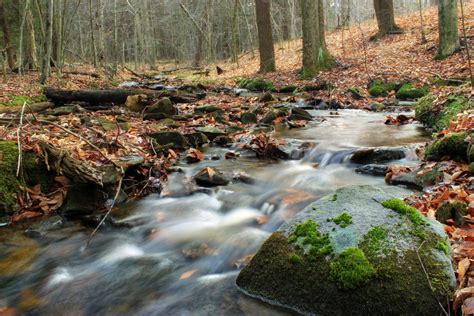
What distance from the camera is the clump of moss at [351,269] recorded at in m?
2.58

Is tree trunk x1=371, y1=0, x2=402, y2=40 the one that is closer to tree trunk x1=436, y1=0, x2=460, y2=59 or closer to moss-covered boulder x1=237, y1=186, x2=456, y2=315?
tree trunk x1=436, y1=0, x2=460, y2=59

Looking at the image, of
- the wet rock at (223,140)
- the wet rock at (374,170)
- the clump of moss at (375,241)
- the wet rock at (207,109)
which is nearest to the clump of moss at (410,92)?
the wet rock at (207,109)

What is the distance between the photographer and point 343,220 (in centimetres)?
301

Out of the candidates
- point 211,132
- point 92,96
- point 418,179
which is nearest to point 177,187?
point 211,132

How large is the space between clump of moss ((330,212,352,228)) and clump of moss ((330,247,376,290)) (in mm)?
268

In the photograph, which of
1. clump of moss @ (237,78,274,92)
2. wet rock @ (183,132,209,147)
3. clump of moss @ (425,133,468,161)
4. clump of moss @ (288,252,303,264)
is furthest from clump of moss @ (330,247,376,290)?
clump of moss @ (237,78,274,92)

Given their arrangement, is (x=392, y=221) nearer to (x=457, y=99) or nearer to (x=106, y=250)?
(x=106, y=250)

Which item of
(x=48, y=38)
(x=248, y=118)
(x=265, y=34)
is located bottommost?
(x=248, y=118)

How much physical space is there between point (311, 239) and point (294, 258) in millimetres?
190

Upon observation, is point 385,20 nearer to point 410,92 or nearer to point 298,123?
point 410,92

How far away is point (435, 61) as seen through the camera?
1424cm

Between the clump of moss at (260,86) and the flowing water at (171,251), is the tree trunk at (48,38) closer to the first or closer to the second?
the clump of moss at (260,86)

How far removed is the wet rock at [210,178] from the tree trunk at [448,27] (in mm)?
11412

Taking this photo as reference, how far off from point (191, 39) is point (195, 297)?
157 feet
